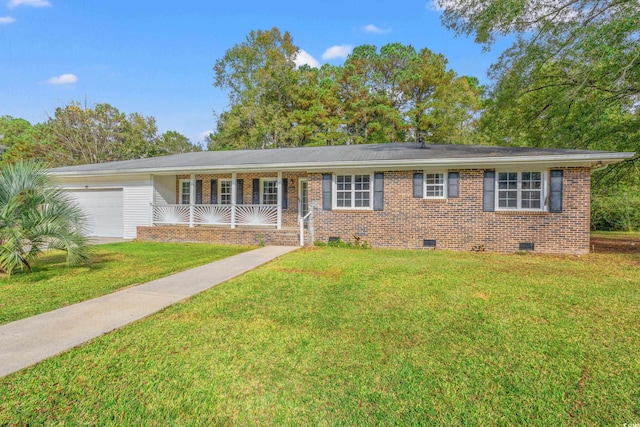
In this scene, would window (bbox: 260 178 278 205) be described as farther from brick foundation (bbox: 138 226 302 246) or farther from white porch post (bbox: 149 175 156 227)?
white porch post (bbox: 149 175 156 227)

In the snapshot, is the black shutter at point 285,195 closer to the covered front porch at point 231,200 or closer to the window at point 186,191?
the covered front porch at point 231,200

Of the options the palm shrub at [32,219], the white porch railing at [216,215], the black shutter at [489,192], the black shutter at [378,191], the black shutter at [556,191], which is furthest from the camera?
the white porch railing at [216,215]

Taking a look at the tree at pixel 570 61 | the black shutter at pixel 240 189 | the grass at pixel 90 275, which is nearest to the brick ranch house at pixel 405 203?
the black shutter at pixel 240 189

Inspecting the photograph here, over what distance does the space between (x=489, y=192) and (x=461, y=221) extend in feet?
3.80

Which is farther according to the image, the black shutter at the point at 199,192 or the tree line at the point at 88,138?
the tree line at the point at 88,138

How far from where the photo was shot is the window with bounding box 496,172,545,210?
30.5 feet

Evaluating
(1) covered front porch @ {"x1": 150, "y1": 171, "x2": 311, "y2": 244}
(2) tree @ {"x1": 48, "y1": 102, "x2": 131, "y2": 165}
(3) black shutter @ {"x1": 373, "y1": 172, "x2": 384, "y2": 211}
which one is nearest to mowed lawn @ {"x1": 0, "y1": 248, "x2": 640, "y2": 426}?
(3) black shutter @ {"x1": 373, "y1": 172, "x2": 384, "y2": 211}

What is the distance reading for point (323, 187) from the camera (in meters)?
10.7

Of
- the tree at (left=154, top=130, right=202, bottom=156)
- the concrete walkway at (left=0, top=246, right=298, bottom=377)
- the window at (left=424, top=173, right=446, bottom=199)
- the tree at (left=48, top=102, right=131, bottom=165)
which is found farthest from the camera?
the tree at (left=154, top=130, right=202, bottom=156)

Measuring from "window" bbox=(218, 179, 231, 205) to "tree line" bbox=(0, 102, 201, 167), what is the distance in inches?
922

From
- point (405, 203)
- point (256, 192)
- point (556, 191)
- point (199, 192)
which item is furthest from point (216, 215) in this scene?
point (556, 191)

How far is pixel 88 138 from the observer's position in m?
29.8

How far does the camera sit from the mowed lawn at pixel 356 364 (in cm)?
222

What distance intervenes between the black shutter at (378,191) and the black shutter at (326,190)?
1489 millimetres
